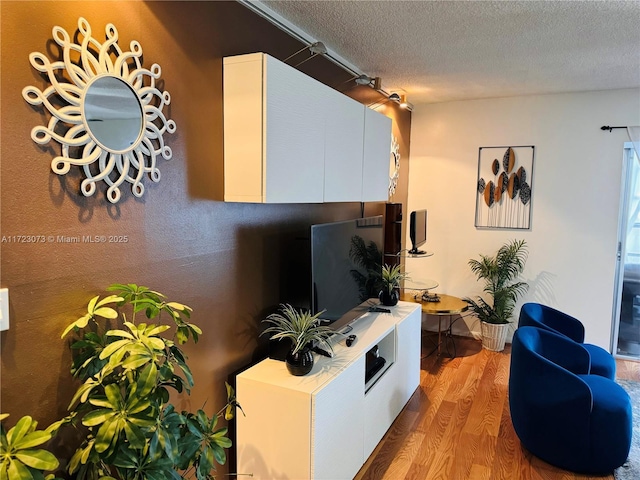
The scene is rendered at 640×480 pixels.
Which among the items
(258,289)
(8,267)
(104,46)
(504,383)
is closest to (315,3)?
(104,46)

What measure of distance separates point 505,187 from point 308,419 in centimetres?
336

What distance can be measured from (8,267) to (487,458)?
265 centimetres

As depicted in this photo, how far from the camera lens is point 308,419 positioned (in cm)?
197

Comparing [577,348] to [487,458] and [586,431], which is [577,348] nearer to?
[586,431]

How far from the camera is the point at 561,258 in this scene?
4250 millimetres

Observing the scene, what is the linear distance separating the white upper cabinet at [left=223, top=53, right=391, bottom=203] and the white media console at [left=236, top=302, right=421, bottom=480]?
0.85m

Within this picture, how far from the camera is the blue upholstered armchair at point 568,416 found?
2436mm

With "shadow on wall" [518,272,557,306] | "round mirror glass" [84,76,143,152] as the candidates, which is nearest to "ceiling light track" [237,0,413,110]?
"round mirror glass" [84,76,143,152]

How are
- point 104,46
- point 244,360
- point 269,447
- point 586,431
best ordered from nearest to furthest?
point 104,46
point 269,447
point 244,360
point 586,431

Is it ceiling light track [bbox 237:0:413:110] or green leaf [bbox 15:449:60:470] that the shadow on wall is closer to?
ceiling light track [bbox 237:0:413:110]

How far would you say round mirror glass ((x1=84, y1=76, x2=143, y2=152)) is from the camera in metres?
1.42

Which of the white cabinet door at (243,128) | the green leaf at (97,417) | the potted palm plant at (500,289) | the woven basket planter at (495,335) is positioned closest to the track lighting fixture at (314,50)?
the white cabinet door at (243,128)

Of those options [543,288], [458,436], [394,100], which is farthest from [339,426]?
[543,288]

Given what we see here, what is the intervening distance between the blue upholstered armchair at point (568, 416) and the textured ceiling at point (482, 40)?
1.79 metres
